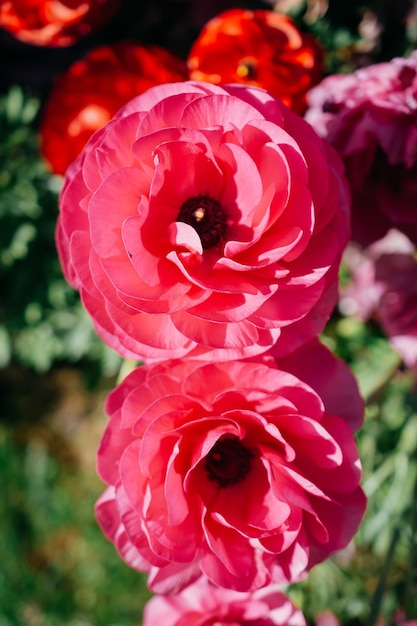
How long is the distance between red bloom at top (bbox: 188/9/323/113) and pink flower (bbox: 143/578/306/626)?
420mm

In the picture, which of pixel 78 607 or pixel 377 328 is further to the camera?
pixel 78 607

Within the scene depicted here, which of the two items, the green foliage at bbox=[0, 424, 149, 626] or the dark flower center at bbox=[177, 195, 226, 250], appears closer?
the dark flower center at bbox=[177, 195, 226, 250]

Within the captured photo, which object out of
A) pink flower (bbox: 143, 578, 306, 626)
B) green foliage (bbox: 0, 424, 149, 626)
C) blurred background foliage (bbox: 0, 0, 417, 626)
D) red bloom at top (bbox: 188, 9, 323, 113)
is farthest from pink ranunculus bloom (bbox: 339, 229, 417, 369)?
green foliage (bbox: 0, 424, 149, 626)

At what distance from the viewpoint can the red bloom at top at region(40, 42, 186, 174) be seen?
1.99 feet

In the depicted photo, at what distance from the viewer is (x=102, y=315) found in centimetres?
45

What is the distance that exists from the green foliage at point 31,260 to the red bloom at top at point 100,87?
4.3 inches

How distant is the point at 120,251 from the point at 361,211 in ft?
0.80

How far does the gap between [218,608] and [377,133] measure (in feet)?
1.35

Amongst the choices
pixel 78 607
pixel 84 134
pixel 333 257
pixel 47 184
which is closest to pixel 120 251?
pixel 333 257

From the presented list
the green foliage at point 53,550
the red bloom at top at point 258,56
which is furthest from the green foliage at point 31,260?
the green foliage at point 53,550

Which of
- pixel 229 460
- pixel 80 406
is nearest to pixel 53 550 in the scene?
pixel 80 406

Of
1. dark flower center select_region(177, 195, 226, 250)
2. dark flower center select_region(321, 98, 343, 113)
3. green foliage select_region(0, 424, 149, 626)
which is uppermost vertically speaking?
dark flower center select_region(321, 98, 343, 113)

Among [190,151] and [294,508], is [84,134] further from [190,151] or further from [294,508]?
[294,508]

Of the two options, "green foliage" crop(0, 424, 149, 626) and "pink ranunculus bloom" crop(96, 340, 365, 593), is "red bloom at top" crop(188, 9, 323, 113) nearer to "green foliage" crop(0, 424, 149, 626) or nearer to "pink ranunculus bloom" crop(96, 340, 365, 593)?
"pink ranunculus bloom" crop(96, 340, 365, 593)
